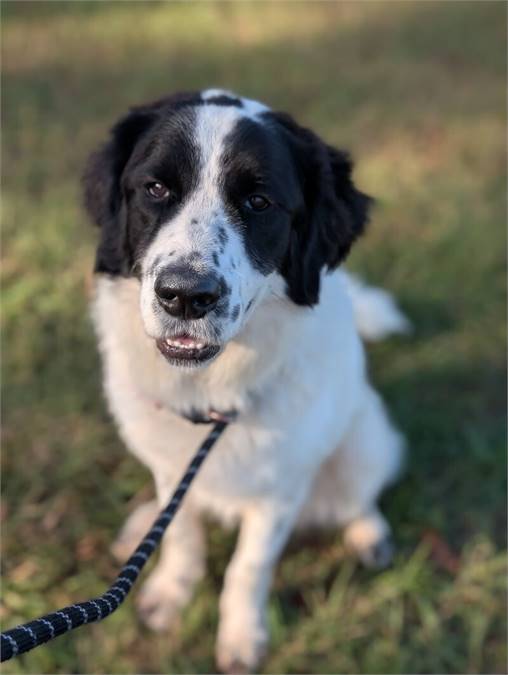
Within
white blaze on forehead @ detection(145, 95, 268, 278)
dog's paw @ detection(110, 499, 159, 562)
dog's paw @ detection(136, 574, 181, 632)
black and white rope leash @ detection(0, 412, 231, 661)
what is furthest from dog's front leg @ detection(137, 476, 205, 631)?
white blaze on forehead @ detection(145, 95, 268, 278)

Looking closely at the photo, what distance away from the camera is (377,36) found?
23.8ft

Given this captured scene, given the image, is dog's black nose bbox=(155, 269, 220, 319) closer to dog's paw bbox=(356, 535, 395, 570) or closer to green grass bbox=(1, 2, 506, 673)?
green grass bbox=(1, 2, 506, 673)

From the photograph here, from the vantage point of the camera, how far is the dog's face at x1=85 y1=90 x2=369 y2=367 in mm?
1859

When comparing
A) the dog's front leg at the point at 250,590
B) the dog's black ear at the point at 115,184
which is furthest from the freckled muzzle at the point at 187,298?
the dog's front leg at the point at 250,590

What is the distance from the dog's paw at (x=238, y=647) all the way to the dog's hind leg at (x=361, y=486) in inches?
23.2

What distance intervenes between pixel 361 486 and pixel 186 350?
4.54ft

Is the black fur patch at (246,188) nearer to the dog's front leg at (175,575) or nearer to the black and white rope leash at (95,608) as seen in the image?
the black and white rope leash at (95,608)

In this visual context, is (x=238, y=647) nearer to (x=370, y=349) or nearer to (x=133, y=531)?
(x=133, y=531)

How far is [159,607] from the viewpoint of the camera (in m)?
2.84

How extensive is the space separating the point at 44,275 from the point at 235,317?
253 cm

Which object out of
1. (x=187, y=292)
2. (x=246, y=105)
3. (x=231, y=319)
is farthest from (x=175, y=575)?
(x=246, y=105)

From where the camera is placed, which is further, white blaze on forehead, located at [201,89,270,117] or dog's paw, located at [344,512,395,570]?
dog's paw, located at [344,512,395,570]

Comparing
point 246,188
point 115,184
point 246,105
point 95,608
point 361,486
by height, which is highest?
point 246,105

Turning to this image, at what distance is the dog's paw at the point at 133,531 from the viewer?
3.00 meters
